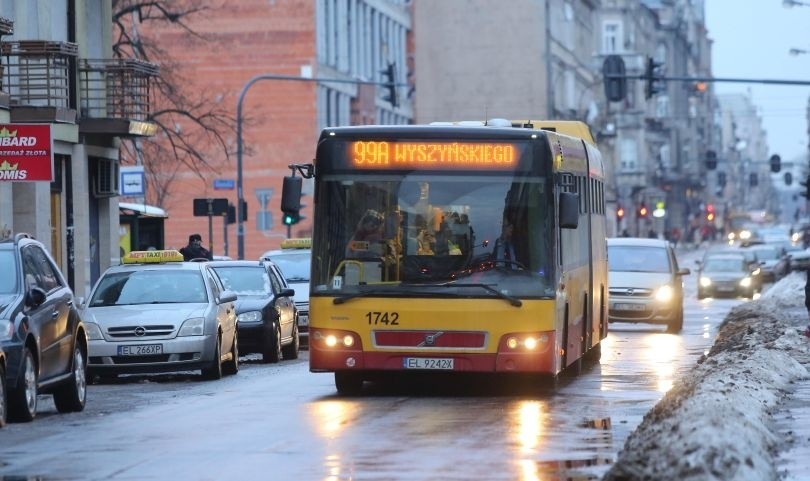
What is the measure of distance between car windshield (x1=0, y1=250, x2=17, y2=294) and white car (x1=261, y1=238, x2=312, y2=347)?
638 inches

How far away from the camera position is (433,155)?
64.7 feet

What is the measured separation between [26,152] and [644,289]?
15798 millimetres

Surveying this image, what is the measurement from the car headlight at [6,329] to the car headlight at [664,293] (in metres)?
22.1

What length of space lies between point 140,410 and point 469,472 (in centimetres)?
710

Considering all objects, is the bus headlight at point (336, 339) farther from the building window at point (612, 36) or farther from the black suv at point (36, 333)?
the building window at point (612, 36)

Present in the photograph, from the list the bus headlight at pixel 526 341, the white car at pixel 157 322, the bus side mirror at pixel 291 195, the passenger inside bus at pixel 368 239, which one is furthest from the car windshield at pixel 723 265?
the bus side mirror at pixel 291 195

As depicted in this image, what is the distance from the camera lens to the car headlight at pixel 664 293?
37.4m

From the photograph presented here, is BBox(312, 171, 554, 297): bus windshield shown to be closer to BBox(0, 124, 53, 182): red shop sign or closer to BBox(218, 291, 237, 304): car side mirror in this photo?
BBox(218, 291, 237, 304): car side mirror

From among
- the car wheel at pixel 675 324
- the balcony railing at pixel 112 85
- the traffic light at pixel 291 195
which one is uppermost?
the balcony railing at pixel 112 85

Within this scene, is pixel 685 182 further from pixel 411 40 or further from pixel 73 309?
pixel 73 309

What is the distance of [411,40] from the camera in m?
103

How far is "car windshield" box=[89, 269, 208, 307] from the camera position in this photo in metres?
24.7

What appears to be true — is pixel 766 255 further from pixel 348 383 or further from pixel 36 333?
pixel 36 333

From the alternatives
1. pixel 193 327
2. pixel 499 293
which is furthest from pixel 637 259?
pixel 499 293
